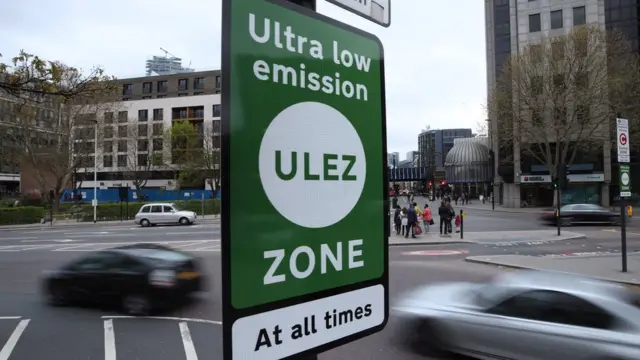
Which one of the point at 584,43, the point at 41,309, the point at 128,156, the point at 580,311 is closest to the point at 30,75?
the point at 41,309

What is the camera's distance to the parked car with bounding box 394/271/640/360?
5098 mm

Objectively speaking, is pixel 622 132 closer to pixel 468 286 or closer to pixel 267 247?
pixel 468 286

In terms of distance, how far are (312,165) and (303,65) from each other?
313mm

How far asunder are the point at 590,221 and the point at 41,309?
96.7ft

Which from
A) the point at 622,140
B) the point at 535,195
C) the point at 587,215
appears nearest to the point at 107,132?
the point at 587,215

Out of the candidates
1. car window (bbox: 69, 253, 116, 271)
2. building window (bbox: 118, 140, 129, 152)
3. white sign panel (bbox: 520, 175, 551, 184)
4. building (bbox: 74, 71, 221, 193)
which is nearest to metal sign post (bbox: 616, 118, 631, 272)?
car window (bbox: 69, 253, 116, 271)

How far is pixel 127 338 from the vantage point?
23.5ft

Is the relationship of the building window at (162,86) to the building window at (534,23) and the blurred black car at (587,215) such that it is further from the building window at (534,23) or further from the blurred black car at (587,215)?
the blurred black car at (587,215)

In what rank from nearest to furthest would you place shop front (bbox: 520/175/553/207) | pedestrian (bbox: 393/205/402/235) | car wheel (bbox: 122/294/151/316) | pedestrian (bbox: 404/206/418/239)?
car wheel (bbox: 122/294/151/316) → pedestrian (bbox: 404/206/418/239) → pedestrian (bbox: 393/205/402/235) → shop front (bbox: 520/175/553/207)

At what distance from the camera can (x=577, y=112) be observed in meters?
37.6

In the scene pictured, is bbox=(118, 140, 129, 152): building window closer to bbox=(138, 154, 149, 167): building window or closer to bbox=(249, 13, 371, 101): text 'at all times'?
bbox=(138, 154, 149, 167): building window

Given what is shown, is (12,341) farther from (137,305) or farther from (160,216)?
(160,216)

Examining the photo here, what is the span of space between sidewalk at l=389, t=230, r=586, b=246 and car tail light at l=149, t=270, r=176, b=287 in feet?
39.0

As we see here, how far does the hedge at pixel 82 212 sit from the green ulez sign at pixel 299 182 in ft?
145
